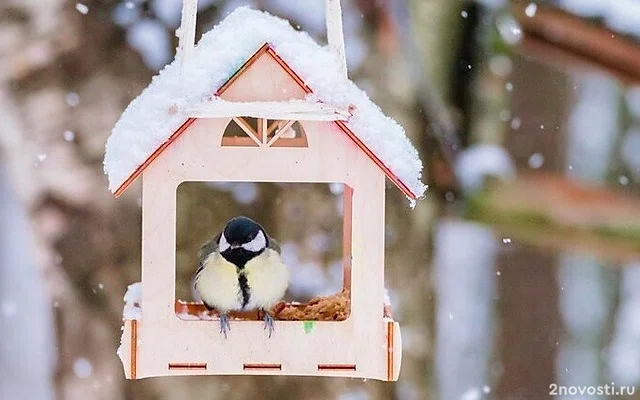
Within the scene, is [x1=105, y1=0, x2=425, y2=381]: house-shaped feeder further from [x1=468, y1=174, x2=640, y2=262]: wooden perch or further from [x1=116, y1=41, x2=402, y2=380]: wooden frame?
[x1=468, y1=174, x2=640, y2=262]: wooden perch

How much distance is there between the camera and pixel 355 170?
1239mm

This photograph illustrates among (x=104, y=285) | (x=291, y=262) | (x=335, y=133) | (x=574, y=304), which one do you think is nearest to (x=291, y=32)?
(x=335, y=133)

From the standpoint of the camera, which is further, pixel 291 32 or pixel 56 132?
pixel 56 132

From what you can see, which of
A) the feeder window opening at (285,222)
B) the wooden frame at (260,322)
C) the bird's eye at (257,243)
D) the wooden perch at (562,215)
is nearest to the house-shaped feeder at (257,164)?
the wooden frame at (260,322)

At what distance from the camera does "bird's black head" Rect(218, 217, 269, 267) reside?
4.29 ft

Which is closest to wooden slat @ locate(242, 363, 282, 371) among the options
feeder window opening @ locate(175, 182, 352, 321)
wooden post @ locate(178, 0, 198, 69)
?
wooden post @ locate(178, 0, 198, 69)

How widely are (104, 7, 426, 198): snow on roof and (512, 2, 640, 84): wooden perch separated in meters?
0.87

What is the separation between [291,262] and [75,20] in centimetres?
67

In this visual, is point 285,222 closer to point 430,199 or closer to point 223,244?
point 430,199

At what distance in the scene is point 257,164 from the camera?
1.22 metres

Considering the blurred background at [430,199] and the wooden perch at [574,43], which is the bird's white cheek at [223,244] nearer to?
the blurred background at [430,199]

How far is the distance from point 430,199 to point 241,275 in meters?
0.80

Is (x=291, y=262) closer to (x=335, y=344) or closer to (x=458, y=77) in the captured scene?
(x=458, y=77)

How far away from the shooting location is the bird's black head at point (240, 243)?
131cm
